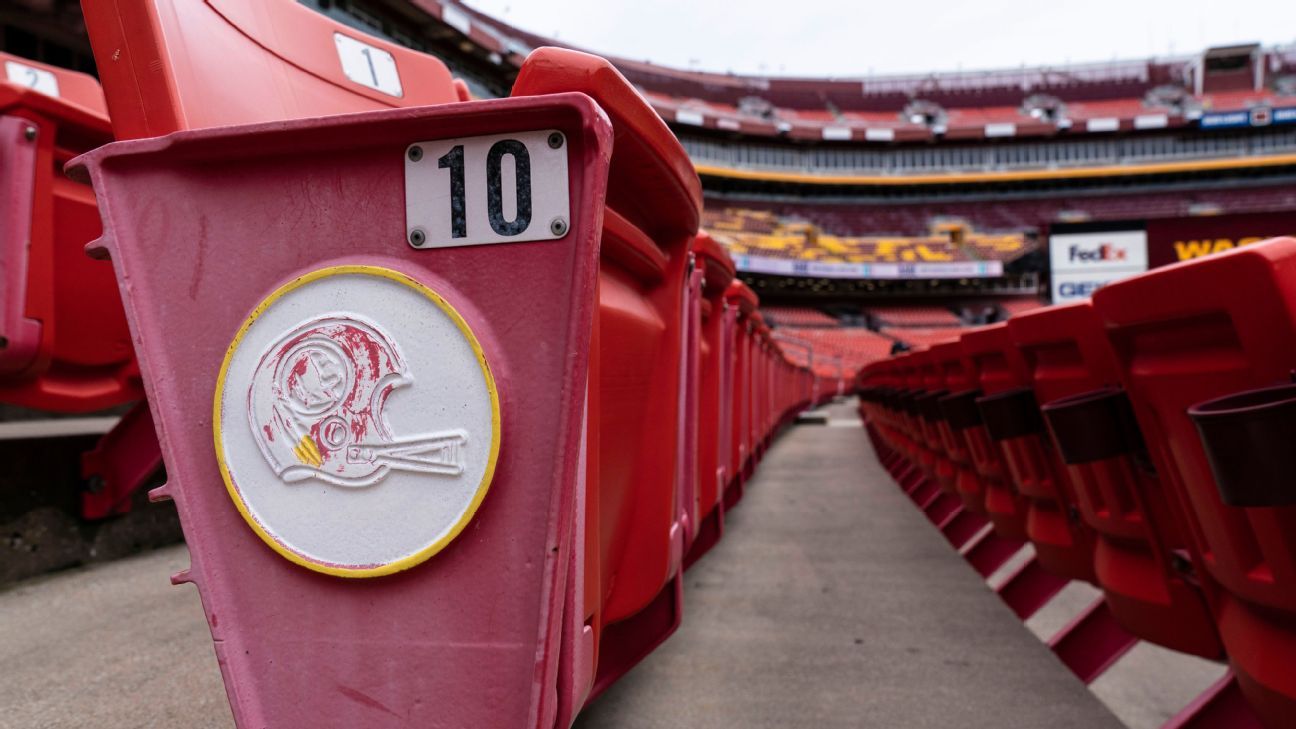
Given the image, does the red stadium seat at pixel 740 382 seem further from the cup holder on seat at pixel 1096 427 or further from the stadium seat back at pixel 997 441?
the cup holder on seat at pixel 1096 427

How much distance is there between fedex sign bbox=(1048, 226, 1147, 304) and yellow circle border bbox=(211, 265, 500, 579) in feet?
50.8

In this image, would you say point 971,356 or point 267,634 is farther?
point 971,356

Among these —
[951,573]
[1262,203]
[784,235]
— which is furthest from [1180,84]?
[951,573]

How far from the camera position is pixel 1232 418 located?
60 cm

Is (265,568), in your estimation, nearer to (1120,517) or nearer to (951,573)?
(1120,517)

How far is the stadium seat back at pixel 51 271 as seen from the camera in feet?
5.04

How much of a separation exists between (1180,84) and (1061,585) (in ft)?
125

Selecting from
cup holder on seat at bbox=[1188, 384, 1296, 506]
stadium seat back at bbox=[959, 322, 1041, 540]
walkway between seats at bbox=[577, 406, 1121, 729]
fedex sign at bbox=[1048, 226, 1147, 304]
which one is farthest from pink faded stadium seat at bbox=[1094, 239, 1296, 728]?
fedex sign at bbox=[1048, 226, 1147, 304]

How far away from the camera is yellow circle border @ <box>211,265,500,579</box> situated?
60 centimetres

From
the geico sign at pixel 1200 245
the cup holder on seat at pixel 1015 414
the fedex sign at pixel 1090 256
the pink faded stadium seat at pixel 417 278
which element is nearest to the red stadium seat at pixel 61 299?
the pink faded stadium seat at pixel 417 278

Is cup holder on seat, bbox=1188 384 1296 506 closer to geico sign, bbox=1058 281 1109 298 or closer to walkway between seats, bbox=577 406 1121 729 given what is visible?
walkway between seats, bbox=577 406 1121 729

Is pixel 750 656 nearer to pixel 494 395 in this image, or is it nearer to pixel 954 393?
pixel 954 393

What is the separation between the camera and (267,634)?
658 mm

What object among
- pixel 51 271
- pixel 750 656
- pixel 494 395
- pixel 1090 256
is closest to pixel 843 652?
pixel 750 656
